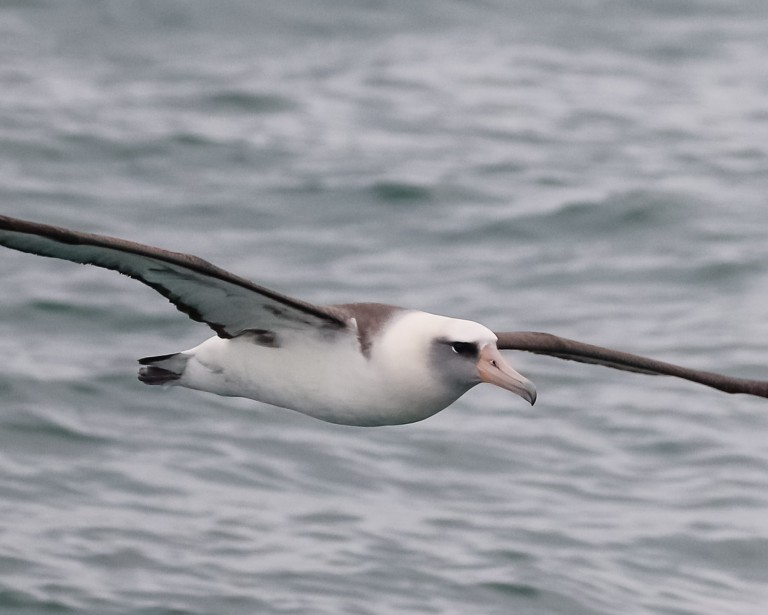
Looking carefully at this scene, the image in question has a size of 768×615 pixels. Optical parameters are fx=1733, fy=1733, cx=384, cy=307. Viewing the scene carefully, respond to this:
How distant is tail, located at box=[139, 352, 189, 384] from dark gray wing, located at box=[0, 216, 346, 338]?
0.36m

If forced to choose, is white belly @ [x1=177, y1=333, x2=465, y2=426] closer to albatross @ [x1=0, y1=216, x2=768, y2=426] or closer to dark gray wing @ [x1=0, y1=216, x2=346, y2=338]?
albatross @ [x1=0, y1=216, x2=768, y2=426]

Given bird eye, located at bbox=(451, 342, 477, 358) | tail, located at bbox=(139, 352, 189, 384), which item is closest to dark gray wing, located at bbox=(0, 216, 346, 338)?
tail, located at bbox=(139, 352, 189, 384)

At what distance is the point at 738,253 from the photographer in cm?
1784

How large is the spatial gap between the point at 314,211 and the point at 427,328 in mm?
9763

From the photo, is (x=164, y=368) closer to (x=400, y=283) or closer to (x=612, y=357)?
(x=612, y=357)

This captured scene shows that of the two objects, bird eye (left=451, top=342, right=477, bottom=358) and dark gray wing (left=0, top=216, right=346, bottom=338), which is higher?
dark gray wing (left=0, top=216, right=346, bottom=338)

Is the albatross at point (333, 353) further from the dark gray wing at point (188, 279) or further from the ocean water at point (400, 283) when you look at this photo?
the ocean water at point (400, 283)

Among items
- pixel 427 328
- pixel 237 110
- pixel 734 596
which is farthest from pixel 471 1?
pixel 427 328

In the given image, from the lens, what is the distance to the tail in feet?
33.1

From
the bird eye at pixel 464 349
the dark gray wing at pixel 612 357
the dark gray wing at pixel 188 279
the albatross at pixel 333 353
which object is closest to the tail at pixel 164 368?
the albatross at pixel 333 353

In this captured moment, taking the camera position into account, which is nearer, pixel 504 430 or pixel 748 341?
pixel 504 430

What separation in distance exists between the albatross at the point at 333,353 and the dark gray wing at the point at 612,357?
79cm

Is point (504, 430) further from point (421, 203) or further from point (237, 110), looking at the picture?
point (237, 110)

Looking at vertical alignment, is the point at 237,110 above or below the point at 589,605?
above
